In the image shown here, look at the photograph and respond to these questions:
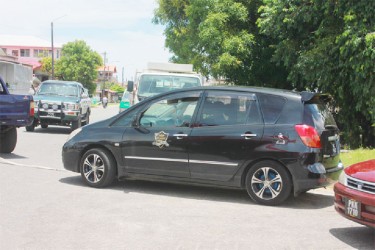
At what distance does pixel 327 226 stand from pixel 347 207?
0.80m

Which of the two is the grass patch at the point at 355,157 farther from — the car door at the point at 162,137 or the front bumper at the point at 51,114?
the front bumper at the point at 51,114

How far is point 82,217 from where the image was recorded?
579 cm

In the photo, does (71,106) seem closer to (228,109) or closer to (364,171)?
(228,109)

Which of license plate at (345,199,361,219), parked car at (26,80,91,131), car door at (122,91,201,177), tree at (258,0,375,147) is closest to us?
license plate at (345,199,361,219)

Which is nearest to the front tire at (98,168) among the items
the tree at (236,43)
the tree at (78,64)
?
the tree at (236,43)

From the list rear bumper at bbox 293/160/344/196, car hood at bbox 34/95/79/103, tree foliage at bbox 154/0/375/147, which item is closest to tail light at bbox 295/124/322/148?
rear bumper at bbox 293/160/344/196

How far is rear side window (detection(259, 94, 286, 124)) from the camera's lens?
6.72 meters

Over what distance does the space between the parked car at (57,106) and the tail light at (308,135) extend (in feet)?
40.1

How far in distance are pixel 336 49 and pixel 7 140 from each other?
9.43m

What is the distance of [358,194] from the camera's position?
488cm

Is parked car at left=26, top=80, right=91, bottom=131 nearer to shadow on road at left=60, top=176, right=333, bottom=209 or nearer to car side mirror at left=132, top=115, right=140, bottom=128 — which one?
shadow on road at left=60, top=176, right=333, bottom=209

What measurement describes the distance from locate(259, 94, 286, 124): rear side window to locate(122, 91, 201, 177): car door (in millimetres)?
958

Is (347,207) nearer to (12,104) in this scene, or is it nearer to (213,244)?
(213,244)

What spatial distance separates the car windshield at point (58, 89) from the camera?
18395mm
